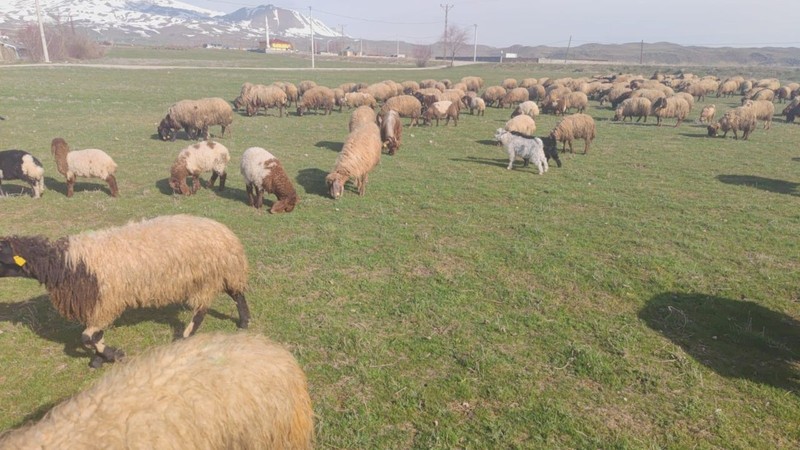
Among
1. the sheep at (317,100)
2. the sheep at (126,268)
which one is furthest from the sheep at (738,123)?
the sheep at (126,268)

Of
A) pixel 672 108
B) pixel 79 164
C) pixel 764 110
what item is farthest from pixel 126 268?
pixel 764 110

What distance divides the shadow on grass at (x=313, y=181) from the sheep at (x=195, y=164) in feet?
8.19

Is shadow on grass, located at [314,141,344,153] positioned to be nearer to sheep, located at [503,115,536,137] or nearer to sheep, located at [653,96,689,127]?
sheep, located at [503,115,536,137]

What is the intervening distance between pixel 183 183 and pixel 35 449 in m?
10.9

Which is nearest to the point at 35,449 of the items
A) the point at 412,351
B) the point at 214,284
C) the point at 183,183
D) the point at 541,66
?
the point at 214,284

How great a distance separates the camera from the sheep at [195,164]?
483 inches

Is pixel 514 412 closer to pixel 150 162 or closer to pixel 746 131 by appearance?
pixel 150 162

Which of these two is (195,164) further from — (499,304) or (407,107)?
(407,107)

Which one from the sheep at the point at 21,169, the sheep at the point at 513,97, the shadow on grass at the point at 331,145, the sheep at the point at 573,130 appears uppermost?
the sheep at the point at 513,97

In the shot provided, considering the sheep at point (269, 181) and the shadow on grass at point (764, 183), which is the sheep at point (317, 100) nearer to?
the sheep at point (269, 181)

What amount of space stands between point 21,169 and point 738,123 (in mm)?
30268

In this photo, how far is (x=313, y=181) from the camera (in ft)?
46.9

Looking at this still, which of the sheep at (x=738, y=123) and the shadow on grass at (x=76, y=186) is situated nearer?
the shadow on grass at (x=76, y=186)

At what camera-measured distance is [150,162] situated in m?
15.8
